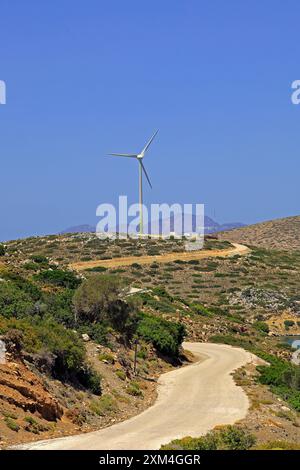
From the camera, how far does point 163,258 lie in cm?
9550

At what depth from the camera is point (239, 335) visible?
198ft

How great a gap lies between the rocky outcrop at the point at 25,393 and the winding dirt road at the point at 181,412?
5.73 ft

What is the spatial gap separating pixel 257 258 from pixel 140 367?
218 feet

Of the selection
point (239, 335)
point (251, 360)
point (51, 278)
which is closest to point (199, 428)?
point (251, 360)

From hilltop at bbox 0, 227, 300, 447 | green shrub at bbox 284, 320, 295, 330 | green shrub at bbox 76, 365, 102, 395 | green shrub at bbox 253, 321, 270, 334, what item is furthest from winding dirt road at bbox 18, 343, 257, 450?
green shrub at bbox 284, 320, 295, 330

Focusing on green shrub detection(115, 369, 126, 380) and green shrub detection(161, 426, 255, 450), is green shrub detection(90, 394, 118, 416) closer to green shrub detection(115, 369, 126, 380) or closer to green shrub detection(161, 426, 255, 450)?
green shrub detection(115, 369, 126, 380)

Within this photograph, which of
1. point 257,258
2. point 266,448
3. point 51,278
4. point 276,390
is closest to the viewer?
point 266,448

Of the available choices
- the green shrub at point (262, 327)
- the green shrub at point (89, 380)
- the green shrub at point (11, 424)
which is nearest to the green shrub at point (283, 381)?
the green shrub at point (89, 380)

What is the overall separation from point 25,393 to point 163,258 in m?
73.1

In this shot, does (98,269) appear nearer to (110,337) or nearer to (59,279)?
(59,279)

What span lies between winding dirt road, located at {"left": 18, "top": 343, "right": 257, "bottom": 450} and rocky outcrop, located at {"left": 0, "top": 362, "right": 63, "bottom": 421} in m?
1.75

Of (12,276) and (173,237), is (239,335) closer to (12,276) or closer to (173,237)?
(12,276)

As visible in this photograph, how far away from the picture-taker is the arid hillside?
142900 mm

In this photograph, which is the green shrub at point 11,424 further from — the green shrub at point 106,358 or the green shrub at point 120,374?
the green shrub at point 106,358
